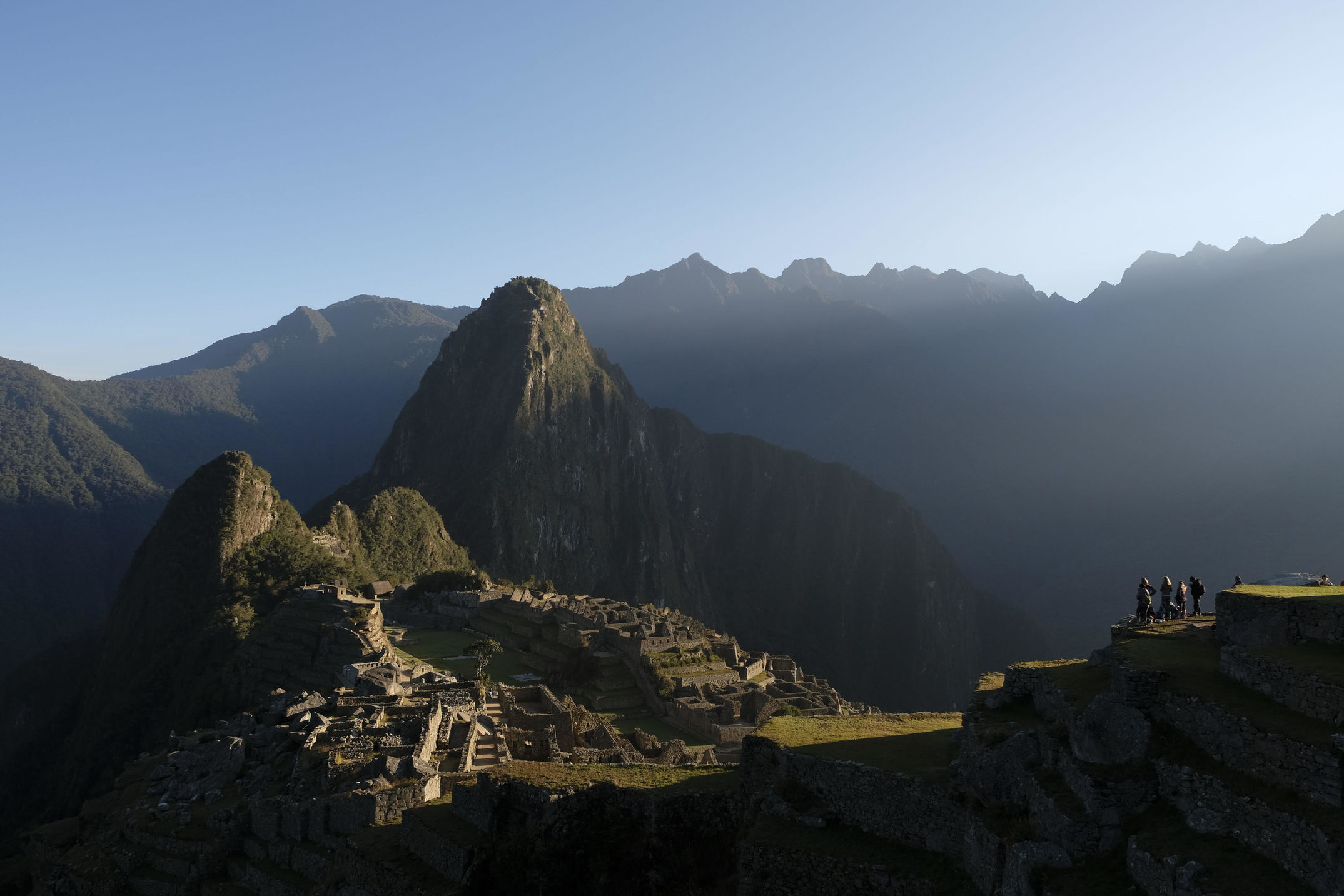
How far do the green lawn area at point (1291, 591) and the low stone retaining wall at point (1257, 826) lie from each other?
11.0 feet

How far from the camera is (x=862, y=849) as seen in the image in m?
11.5

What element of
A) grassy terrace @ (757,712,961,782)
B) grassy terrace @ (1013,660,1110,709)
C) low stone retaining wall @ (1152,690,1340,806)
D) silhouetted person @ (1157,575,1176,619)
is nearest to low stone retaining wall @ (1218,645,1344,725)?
low stone retaining wall @ (1152,690,1340,806)

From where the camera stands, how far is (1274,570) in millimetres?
111688

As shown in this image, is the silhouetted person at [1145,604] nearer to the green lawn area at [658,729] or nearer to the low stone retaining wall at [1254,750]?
the low stone retaining wall at [1254,750]

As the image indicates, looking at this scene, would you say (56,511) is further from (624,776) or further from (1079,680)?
(1079,680)

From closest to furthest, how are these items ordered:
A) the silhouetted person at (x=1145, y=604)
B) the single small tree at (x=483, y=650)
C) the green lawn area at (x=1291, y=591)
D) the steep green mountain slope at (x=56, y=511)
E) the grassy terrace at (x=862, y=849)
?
the grassy terrace at (x=862, y=849) < the green lawn area at (x=1291, y=591) < the silhouetted person at (x=1145, y=604) < the single small tree at (x=483, y=650) < the steep green mountain slope at (x=56, y=511)

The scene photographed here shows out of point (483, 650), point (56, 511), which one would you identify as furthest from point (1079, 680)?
point (56, 511)

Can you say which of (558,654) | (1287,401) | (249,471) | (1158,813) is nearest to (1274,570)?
(1287,401)

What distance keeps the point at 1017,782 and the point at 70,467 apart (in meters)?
186

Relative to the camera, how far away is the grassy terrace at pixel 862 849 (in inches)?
416

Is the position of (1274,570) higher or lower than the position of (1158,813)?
lower

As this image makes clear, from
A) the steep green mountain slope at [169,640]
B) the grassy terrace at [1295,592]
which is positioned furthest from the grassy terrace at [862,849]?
the steep green mountain slope at [169,640]

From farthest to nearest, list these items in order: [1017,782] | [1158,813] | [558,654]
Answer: [558,654] < [1017,782] < [1158,813]

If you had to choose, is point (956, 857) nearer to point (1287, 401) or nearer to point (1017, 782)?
point (1017, 782)
